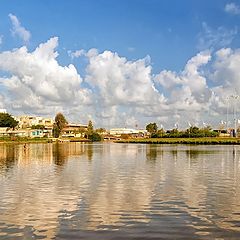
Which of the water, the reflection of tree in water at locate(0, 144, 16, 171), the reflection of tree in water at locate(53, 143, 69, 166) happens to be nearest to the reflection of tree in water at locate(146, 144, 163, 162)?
the reflection of tree in water at locate(53, 143, 69, 166)

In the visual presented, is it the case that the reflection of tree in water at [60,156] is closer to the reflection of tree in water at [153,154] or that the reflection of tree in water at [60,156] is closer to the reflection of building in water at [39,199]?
the reflection of tree in water at [153,154]

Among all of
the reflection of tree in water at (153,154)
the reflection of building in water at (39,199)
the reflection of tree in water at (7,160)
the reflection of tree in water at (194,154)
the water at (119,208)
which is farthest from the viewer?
the reflection of tree in water at (194,154)

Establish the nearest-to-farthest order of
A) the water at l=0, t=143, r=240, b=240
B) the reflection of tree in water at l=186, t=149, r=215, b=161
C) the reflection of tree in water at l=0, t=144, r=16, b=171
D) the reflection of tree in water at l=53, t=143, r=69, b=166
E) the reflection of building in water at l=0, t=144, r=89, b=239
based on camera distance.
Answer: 1. the water at l=0, t=143, r=240, b=240
2. the reflection of building in water at l=0, t=144, r=89, b=239
3. the reflection of tree in water at l=0, t=144, r=16, b=171
4. the reflection of tree in water at l=53, t=143, r=69, b=166
5. the reflection of tree in water at l=186, t=149, r=215, b=161

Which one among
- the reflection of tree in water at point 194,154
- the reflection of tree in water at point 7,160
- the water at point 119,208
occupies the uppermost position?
the reflection of tree in water at point 194,154

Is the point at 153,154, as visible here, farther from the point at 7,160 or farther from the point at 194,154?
the point at 7,160

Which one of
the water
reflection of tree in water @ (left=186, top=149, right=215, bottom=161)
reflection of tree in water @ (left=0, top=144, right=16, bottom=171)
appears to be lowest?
the water

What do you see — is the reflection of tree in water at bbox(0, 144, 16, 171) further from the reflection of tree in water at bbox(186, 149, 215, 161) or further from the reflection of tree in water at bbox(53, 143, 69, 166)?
the reflection of tree in water at bbox(186, 149, 215, 161)

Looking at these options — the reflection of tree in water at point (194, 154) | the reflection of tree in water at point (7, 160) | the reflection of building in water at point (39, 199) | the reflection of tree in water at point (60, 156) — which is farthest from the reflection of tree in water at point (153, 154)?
the reflection of building in water at point (39, 199)

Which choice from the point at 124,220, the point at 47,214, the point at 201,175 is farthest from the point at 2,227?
the point at 201,175

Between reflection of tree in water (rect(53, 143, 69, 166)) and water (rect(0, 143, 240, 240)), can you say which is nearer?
water (rect(0, 143, 240, 240))

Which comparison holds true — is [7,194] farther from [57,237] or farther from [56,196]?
[57,237]

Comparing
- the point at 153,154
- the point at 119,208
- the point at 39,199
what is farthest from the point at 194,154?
the point at 119,208

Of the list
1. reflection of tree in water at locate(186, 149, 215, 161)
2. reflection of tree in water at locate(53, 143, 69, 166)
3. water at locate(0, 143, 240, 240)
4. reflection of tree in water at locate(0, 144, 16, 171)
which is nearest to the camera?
water at locate(0, 143, 240, 240)

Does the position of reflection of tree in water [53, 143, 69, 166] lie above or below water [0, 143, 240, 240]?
above
